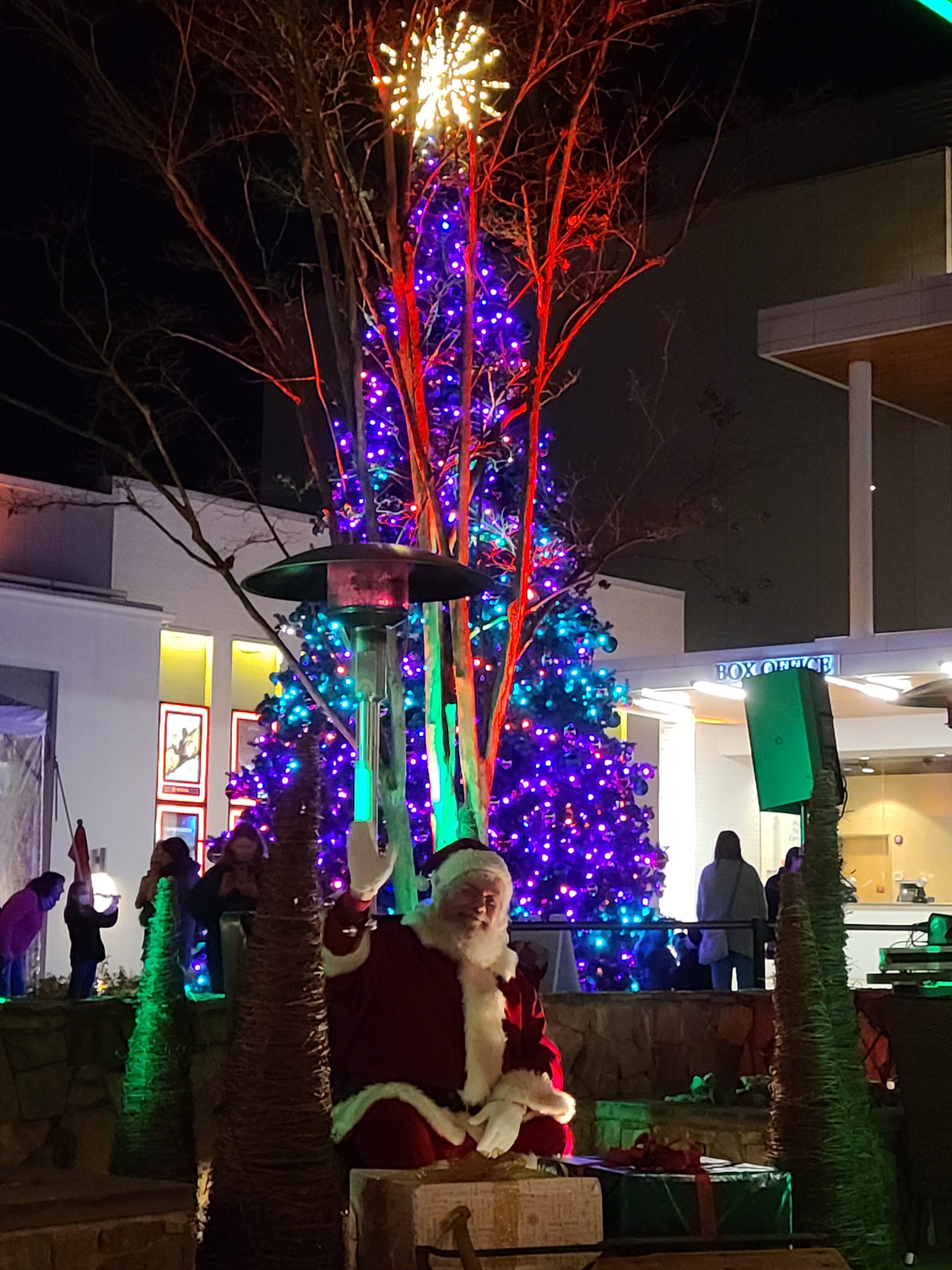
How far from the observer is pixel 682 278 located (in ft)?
91.4

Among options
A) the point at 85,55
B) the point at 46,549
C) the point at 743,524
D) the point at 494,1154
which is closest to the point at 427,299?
the point at 85,55

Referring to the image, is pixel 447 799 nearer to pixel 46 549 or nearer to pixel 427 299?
pixel 427 299

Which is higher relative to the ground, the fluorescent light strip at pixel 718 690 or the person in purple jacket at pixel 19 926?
the fluorescent light strip at pixel 718 690

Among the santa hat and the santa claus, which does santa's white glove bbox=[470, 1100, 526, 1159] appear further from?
the santa hat

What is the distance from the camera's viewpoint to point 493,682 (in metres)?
14.5

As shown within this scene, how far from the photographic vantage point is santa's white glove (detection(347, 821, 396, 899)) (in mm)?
5910

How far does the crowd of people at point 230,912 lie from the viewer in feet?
35.3

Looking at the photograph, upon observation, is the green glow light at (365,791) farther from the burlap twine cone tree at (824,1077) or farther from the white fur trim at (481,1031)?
the burlap twine cone tree at (824,1077)

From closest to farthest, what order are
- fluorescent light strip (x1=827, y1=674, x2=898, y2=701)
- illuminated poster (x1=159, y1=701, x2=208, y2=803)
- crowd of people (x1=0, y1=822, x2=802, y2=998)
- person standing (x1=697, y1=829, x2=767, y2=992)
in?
1. crowd of people (x1=0, y1=822, x2=802, y2=998)
2. person standing (x1=697, y1=829, x2=767, y2=992)
3. fluorescent light strip (x1=827, y1=674, x2=898, y2=701)
4. illuminated poster (x1=159, y1=701, x2=208, y2=803)

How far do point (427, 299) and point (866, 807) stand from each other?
10770 mm

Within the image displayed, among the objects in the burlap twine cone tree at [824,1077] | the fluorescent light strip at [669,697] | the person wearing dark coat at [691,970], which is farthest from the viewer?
the fluorescent light strip at [669,697]

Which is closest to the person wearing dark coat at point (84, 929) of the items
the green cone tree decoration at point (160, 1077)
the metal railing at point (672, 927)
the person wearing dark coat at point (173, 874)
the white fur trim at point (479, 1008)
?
the person wearing dark coat at point (173, 874)

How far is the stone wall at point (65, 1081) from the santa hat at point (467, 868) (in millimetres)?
1100

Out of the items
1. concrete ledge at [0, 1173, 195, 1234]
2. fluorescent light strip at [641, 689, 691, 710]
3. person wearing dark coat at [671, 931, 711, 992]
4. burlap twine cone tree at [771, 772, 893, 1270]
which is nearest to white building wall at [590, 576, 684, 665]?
fluorescent light strip at [641, 689, 691, 710]
